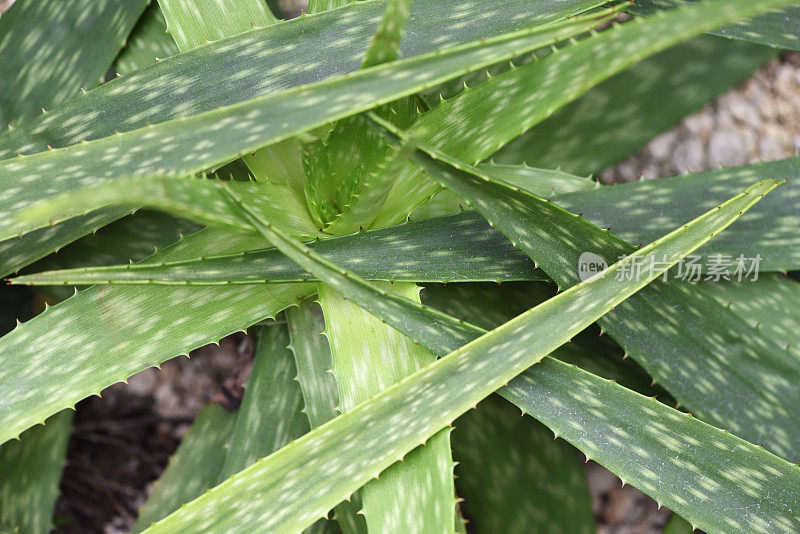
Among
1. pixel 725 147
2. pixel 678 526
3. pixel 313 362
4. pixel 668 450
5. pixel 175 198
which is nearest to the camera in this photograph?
pixel 175 198

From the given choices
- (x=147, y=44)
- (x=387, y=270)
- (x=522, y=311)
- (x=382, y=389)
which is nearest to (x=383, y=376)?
(x=382, y=389)

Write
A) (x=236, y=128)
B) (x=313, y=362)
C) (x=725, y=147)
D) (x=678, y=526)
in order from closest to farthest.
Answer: (x=236, y=128), (x=313, y=362), (x=678, y=526), (x=725, y=147)

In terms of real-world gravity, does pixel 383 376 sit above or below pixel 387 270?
below

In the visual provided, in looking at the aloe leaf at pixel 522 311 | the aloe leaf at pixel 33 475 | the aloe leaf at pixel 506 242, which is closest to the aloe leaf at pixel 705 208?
the aloe leaf at pixel 506 242

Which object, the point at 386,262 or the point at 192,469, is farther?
the point at 192,469

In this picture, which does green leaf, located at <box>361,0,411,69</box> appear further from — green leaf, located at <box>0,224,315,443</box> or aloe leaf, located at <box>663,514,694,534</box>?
aloe leaf, located at <box>663,514,694,534</box>

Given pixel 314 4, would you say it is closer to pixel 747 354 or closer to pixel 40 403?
pixel 40 403

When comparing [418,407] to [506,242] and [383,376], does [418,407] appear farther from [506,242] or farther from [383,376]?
[506,242]
